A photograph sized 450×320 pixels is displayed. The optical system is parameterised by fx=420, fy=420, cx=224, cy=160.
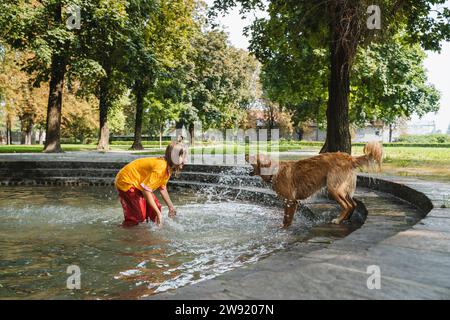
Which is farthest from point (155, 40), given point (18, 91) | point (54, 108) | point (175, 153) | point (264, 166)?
point (264, 166)

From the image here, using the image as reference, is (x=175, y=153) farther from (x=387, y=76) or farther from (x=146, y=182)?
(x=387, y=76)

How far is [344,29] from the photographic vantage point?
11.8 m

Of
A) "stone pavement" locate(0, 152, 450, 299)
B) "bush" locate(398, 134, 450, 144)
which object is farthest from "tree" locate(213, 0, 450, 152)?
"bush" locate(398, 134, 450, 144)

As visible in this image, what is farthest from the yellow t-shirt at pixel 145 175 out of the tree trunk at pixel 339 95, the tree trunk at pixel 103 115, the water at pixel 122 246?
the tree trunk at pixel 103 115

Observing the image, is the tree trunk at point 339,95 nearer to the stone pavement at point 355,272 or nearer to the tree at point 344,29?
the tree at point 344,29

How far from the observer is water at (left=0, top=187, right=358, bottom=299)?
422cm

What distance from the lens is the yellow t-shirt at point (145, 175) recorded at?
677 centimetres

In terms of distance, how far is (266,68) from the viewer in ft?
78.5

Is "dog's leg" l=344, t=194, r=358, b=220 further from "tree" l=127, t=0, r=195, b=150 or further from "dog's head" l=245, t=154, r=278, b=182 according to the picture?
"tree" l=127, t=0, r=195, b=150

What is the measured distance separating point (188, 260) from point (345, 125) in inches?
367

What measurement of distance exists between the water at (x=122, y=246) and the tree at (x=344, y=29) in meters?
4.85

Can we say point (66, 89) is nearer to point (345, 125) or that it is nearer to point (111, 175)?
point (111, 175)

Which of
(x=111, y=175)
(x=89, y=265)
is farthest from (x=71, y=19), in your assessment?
(x=89, y=265)

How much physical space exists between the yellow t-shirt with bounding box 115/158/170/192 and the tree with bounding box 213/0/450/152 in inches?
274
